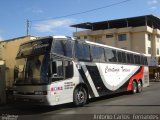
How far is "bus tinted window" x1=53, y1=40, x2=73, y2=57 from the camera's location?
13.0m

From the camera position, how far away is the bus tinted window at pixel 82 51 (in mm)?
14502

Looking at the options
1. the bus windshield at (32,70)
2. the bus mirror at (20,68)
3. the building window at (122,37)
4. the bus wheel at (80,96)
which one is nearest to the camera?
the bus windshield at (32,70)

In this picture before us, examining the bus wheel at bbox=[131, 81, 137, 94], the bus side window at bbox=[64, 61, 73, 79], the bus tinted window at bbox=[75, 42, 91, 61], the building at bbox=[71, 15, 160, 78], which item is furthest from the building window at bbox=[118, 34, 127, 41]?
the bus side window at bbox=[64, 61, 73, 79]

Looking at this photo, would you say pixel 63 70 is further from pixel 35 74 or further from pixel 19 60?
pixel 19 60

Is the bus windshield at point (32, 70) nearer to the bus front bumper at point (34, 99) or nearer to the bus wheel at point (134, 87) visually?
the bus front bumper at point (34, 99)

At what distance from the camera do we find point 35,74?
1253 centimetres

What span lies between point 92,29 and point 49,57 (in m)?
56.3

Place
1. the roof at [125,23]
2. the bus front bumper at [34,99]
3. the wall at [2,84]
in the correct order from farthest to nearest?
the roof at [125,23], the wall at [2,84], the bus front bumper at [34,99]

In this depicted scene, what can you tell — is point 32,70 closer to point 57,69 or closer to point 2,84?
point 57,69

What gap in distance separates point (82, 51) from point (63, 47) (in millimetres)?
1704

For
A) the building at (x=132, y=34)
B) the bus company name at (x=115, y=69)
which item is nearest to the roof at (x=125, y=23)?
the building at (x=132, y=34)

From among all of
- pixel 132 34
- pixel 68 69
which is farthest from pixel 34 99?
pixel 132 34

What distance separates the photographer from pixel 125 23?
64.2 metres

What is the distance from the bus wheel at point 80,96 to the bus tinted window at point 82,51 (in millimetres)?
1496
